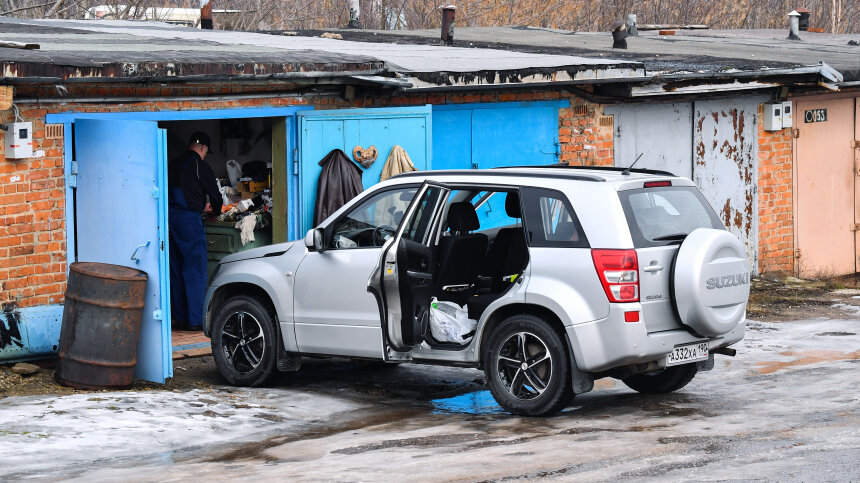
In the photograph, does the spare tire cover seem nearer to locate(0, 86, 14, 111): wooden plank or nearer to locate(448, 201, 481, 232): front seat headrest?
locate(448, 201, 481, 232): front seat headrest

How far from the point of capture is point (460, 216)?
9211 mm

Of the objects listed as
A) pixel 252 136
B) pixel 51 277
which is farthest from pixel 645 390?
pixel 252 136

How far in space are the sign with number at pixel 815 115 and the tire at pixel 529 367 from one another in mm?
9946

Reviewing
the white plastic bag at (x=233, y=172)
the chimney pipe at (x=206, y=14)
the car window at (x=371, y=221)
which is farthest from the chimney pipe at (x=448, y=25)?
the car window at (x=371, y=221)

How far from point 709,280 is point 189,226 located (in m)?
5.75

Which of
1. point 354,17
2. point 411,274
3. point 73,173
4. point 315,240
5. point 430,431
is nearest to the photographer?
point 430,431

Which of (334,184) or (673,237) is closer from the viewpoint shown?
(673,237)

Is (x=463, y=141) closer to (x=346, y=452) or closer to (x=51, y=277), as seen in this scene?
(x=51, y=277)

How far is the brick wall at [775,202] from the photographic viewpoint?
16.8m

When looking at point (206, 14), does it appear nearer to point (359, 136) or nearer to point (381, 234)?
point (359, 136)

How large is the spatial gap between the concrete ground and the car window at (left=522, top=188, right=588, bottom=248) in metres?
1.23

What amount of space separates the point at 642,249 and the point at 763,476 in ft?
6.82

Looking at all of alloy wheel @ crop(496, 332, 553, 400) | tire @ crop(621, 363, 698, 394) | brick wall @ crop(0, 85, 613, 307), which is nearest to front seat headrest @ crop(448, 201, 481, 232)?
alloy wheel @ crop(496, 332, 553, 400)

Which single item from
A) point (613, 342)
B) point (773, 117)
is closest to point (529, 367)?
point (613, 342)
